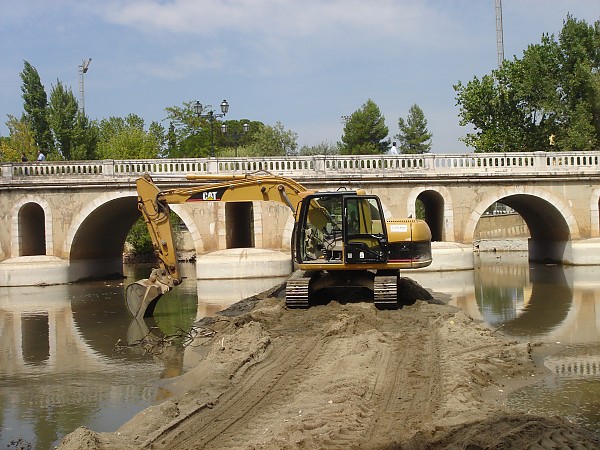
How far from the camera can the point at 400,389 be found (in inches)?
398

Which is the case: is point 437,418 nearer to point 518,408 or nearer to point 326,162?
point 518,408

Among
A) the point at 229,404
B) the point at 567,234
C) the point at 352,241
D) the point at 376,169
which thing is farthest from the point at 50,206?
the point at 229,404

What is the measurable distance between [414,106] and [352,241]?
68.3 m

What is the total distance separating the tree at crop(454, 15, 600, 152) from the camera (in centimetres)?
4447

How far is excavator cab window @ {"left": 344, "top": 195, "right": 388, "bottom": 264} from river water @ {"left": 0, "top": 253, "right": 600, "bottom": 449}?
3376 millimetres

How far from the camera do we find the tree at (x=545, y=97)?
44.5 metres

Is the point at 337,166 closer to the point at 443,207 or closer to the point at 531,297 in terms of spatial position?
the point at 443,207

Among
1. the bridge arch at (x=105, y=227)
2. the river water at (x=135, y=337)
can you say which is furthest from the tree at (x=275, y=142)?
the river water at (x=135, y=337)

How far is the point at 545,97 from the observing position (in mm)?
45906

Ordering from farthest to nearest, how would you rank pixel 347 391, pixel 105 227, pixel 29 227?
pixel 105 227, pixel 29 227, pixel 347 391

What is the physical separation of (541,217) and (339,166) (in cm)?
1208

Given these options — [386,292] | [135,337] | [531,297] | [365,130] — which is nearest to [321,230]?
[386,292]

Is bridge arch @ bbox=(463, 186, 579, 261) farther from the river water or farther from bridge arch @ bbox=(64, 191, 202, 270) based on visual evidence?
bridge arch @ bbox=(64, 191, 202, 270)

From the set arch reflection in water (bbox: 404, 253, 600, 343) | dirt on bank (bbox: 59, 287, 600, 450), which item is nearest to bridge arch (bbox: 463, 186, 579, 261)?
arch reflection in water (bbox: 404, 253, 600, 343)
